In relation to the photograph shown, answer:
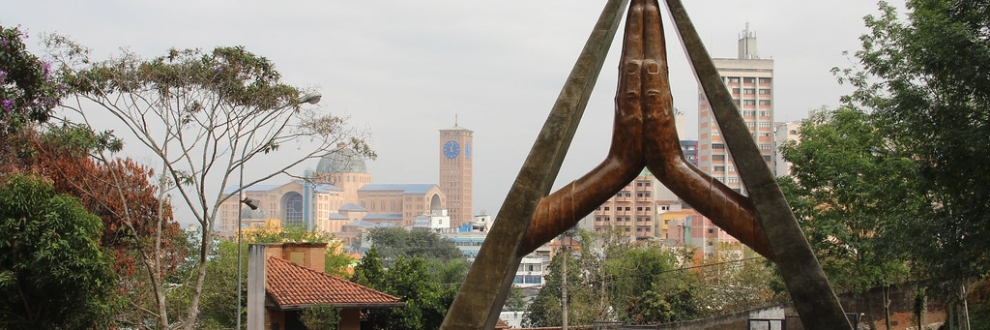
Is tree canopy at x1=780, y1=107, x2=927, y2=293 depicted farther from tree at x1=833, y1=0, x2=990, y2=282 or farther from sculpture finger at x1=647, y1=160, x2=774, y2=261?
sculpture finger at x1=647, y1=160, x2=774, y2=261

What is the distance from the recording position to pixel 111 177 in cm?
2392

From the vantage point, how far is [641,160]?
1203 cm

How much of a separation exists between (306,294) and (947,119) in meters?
18.6

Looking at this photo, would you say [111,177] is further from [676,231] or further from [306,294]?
[676,231]

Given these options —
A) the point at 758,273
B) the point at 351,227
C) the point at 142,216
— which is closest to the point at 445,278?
the point at 758,273

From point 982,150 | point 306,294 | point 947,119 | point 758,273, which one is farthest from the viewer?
point 758,273

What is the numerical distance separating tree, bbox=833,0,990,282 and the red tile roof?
16.5m

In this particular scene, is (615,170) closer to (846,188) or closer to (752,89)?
(846,188)

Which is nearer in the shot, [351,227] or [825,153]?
[825,153]

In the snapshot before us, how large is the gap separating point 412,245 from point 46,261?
90.5m

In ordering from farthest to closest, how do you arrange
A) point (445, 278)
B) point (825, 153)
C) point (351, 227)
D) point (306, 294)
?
point (351, 227)
point (445, 278)
point (306, 294)
point (825, 153)

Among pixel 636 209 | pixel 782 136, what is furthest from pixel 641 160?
pixel 636 209

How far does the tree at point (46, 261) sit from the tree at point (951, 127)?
12.9 metres

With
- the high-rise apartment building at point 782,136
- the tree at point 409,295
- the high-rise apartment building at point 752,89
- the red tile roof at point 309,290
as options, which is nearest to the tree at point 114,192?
the red tile roof at point 309,290
